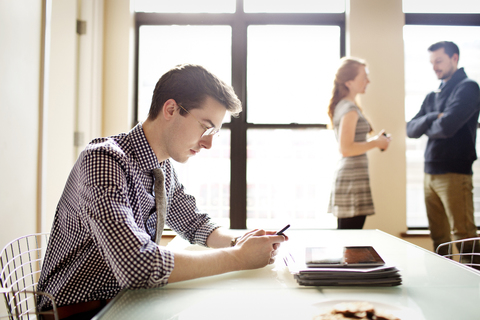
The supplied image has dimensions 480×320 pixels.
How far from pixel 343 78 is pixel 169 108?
1.55 metres

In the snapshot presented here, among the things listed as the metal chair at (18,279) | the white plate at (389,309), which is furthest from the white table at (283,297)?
the metal chair at (18,279)

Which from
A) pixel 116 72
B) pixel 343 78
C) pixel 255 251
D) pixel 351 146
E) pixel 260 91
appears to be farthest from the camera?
pixel 260 91

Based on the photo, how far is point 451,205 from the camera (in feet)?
8.14

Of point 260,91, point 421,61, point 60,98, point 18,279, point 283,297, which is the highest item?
point 421,61

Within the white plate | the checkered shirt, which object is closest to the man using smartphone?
the checkered shirt

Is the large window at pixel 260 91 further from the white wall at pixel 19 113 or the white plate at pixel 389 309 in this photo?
the white plate at pixel 389 309

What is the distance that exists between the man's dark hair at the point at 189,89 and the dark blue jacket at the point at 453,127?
201cm

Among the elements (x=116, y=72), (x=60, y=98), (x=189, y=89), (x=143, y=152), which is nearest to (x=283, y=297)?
(x=143, y=152)

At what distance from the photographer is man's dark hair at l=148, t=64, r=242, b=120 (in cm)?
111

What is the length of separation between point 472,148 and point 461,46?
44.4 inches

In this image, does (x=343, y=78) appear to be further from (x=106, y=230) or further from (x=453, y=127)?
(x=106, y=230)

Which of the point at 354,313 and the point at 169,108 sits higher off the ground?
the point at 169,108

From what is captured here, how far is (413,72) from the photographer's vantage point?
10.1 feet

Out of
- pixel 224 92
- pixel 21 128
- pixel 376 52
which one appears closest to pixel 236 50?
pixel 376 52
